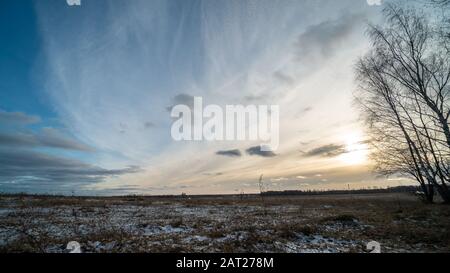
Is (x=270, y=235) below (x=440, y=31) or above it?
below

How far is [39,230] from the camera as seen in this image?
1037 centimetres

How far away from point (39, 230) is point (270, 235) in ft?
33.6

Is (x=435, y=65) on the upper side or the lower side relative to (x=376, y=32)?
lower

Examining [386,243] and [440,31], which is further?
[440,31]

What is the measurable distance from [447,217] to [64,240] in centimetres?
1918
